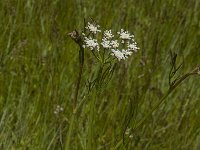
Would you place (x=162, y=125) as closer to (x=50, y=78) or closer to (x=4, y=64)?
(x=50, y=78)

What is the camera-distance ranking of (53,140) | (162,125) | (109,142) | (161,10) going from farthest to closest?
(161,10) < (162,125) < (109,142) < (53,140)

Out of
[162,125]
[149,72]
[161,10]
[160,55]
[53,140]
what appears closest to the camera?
[53,140]

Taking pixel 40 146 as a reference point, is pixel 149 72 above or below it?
above

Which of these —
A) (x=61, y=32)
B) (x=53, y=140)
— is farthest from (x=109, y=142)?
(x=61, y=32)

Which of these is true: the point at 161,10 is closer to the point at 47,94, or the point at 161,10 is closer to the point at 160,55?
the point at 160,55

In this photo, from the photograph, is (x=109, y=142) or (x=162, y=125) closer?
(x=109, y=142)

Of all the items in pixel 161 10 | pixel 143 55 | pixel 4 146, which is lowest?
pixel 4 146
